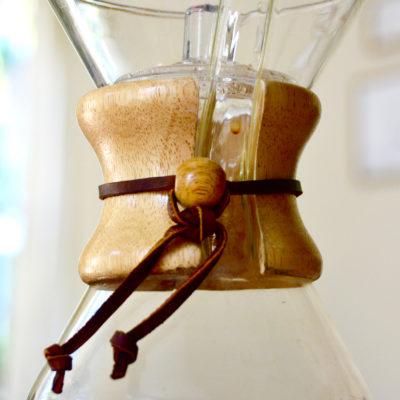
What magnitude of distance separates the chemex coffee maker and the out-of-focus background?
25cm

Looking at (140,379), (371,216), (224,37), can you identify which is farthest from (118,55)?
(371,216)

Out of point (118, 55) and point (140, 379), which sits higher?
point (118, 55)

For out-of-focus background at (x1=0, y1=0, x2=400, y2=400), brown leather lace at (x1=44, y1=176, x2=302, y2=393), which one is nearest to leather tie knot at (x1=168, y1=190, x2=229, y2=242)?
brown leather lace at (x1=44, y1=176, x2=302, y2=393)

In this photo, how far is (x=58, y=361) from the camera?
234mm

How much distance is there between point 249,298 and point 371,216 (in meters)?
0.35

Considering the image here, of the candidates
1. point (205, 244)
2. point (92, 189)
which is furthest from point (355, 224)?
point (92, 189)

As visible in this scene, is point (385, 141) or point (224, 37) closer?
point (224, 37)

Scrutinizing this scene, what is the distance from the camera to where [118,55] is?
A: 309 millimetres

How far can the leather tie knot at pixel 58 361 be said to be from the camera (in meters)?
0.23

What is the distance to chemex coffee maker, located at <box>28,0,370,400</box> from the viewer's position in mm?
234

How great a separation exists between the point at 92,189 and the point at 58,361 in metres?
0.73

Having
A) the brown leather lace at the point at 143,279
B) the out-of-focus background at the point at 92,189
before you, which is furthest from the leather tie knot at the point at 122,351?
the out-of-focus background at the point at 92,189

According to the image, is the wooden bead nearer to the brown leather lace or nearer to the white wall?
the brown leather lace

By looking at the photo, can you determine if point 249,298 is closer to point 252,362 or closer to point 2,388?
point 252,362
